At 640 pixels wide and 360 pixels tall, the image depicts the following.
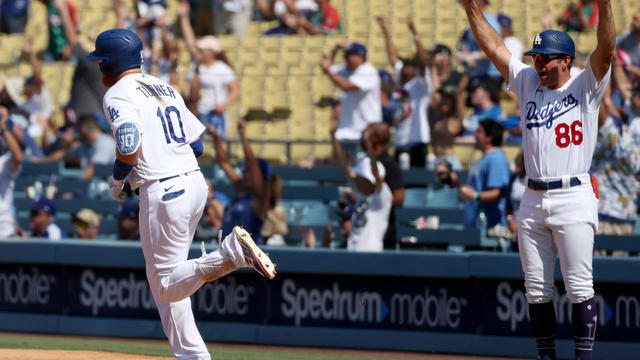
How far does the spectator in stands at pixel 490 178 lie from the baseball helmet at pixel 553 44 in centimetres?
289

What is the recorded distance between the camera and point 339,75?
11141 millimetres

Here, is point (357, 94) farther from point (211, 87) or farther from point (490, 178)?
point (490, 178)

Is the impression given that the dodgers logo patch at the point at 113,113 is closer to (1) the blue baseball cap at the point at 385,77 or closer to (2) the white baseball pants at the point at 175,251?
(2) the white baseball pants at the point at 175,251

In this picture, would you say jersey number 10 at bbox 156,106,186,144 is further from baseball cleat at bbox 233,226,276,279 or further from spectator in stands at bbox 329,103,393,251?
spectator in stands at bbox 329,103,393,251

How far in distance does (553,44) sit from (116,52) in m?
2.49

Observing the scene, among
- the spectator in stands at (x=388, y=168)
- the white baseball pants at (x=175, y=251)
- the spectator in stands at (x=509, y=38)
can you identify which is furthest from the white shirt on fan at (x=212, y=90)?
the white baseball pants at (x=175, y=251)

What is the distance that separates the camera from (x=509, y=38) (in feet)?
36.8

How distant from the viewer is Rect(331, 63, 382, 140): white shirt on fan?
35.8ft

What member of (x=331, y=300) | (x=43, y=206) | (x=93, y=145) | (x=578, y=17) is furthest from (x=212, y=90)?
(x=578, y=17)

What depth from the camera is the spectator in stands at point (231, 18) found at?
14.6 m

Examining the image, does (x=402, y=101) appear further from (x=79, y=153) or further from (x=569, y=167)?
(x=569, y=167)

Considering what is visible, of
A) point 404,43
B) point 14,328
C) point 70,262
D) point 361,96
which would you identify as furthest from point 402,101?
point 14,328

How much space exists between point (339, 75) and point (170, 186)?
582 cm

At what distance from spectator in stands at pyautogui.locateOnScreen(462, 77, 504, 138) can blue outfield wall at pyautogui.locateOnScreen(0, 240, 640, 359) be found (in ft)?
8.30
